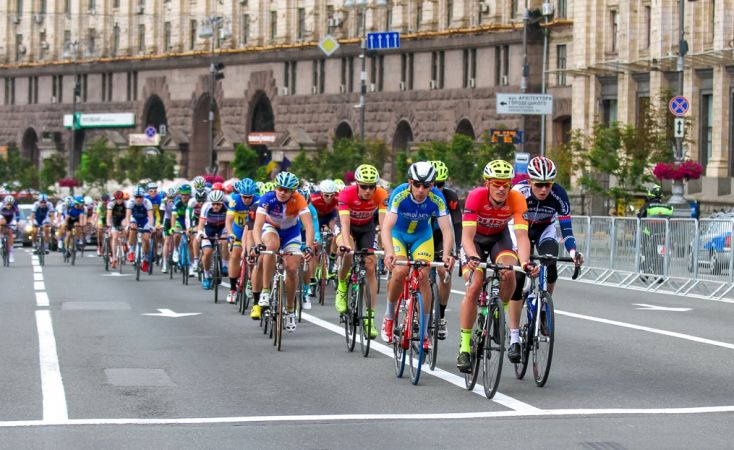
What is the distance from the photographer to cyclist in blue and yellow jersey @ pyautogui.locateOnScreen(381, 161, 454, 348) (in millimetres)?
15445

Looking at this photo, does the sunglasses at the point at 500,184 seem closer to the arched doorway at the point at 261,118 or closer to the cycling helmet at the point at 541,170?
the cycling helmet at the point at 541,170

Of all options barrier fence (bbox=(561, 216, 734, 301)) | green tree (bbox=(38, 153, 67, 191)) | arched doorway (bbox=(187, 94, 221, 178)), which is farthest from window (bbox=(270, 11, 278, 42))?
barrier fence (bbox=(561, 216, 734, 301))

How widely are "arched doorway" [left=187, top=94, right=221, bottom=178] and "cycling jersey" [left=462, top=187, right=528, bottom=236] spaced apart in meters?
88.5

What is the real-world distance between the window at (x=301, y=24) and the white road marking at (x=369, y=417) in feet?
272

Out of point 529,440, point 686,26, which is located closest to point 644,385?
point 529,440

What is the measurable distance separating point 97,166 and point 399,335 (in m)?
88.2

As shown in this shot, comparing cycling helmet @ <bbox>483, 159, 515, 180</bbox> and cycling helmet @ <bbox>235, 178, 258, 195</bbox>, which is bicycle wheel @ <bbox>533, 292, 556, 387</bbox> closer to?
cycling helmet @ <bbox>483, 159, 515, 180</bbox>

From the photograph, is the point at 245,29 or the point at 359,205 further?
the point at 245,29

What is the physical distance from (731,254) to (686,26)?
33.8 m

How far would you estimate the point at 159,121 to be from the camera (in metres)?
110

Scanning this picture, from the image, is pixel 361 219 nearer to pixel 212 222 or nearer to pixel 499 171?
pixel 499 171

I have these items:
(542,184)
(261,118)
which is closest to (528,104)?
(542,184)

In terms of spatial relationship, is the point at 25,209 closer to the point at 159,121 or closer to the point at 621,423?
the point at 159,121

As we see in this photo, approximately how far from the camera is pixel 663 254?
1219 inches
